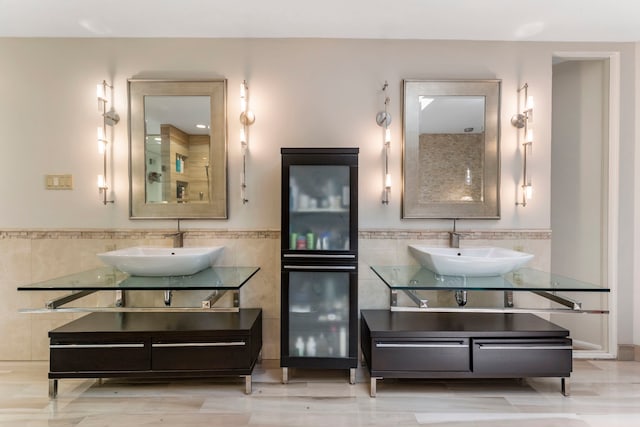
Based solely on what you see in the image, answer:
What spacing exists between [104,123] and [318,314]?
86.0 inches

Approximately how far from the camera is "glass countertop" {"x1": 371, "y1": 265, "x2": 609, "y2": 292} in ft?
5.92

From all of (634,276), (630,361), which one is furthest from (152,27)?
(630,361)

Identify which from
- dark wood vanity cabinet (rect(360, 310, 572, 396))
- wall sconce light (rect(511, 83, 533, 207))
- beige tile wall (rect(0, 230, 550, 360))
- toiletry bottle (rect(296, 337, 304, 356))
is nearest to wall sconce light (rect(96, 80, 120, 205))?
beige tile wall (rect(0, 230, 550, 360))

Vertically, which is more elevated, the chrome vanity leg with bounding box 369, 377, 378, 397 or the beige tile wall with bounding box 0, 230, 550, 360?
the beige tile wall with bounding box 0, 230, 550, 360

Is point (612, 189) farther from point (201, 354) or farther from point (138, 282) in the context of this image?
point (138, 282)

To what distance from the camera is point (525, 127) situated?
8.66ft

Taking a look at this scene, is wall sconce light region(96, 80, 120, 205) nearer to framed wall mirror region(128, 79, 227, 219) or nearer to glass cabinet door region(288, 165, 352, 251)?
framed wall mirror region(128, 79, 227, 219)

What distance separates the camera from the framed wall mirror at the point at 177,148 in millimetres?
2613

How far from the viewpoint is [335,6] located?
2240 mm

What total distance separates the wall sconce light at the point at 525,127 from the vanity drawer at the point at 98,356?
2.94 metres

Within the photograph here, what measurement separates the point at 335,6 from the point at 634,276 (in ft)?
10.2

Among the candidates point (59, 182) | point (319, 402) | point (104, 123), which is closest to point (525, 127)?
point (319, 402)

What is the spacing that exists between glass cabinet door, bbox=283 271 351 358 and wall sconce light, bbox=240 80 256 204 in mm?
813

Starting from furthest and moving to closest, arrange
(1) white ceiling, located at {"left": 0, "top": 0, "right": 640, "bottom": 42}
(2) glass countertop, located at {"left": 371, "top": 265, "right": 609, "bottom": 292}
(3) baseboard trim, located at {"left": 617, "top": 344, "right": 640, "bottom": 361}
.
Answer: (3) baseboard trim, located at {"left": 617, "top": 344, "right": 640, "bottom": 361}, (1) white ceiling, located at {"left": 0, "top": 0, "right": 640, "bottom": 42}, (2) glass countertop, located at {"left": 371, "top": 265, "right": 609, "bottom": 292}
